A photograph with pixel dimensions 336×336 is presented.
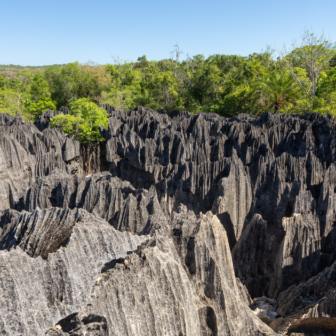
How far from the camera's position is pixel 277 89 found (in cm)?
3188

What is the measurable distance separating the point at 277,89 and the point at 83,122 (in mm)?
21075

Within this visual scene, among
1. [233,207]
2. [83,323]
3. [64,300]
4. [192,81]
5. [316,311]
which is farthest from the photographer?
[192,81]

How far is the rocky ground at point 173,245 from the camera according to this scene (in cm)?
394

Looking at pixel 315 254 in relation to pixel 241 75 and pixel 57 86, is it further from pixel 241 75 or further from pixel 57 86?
pixel 57 86

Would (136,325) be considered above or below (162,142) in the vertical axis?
below

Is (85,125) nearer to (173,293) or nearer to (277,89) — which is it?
(173,293)

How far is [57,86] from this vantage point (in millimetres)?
46156

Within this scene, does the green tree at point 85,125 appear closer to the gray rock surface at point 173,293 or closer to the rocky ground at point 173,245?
the rocky ground at point 173,245

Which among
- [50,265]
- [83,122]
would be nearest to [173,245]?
[50,265]

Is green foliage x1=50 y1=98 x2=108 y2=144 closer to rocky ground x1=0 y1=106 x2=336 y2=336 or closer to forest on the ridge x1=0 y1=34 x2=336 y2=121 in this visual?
rocky ground x1=0 y1=106 x2=336 y2=336

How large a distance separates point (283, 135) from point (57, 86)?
38726mm

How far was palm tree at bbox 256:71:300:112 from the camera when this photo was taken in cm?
3151

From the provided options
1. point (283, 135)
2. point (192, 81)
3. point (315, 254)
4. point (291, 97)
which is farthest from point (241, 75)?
point (315, 254)

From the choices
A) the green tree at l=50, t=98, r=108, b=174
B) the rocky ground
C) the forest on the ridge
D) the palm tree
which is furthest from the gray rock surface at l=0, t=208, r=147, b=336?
the palm tree
